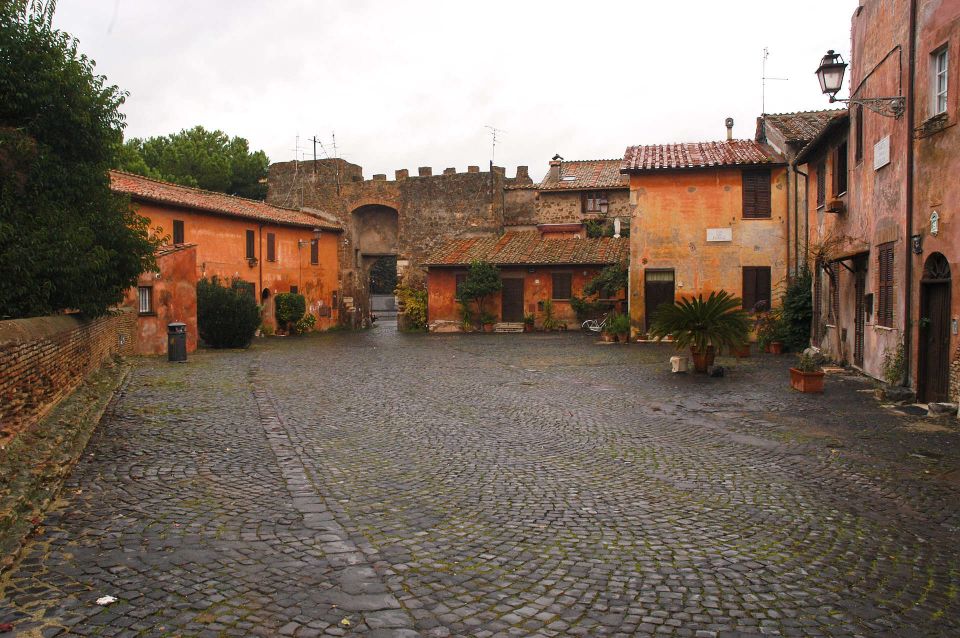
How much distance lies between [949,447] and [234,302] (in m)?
21.8

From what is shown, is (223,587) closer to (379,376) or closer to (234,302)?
(379,376)

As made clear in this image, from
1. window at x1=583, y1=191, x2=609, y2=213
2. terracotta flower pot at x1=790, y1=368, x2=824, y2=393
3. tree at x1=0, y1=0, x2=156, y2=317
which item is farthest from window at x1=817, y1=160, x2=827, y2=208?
window at x1=583, y1=191, x2=609, y2=213

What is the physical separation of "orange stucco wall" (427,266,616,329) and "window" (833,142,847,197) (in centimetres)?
1557

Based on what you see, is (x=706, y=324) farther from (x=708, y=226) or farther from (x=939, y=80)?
(x=708, y=226)

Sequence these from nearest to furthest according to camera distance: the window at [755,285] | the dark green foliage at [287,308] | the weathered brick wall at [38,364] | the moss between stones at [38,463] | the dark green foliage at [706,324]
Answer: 1. the moss between stones at [38,463]
2. the weathered brick wall at [38,364]
3. the dark green foliage at [706,324]
4. the window at [755,285]
5. the dark green foliage at [287,308]

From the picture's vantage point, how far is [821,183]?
60.0 feet

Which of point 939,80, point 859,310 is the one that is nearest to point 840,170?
point 859,310

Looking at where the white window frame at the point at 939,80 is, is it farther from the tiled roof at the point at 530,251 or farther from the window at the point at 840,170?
the tiled roof at the point at 530,251

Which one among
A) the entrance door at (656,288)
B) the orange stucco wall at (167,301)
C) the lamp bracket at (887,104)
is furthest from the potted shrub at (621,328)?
the orange stucco wall at (167,301)

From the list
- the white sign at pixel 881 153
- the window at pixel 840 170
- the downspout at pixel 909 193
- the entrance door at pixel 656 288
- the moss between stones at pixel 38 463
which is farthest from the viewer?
the entrance door at pixel 656 288

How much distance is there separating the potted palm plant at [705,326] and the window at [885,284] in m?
2.82

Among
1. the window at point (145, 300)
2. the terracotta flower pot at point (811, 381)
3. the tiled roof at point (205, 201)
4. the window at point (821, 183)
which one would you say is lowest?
the terracotta flower pot at point (811, 381)

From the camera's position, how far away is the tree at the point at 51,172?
1062cm

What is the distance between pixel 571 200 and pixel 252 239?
15.6 metres
